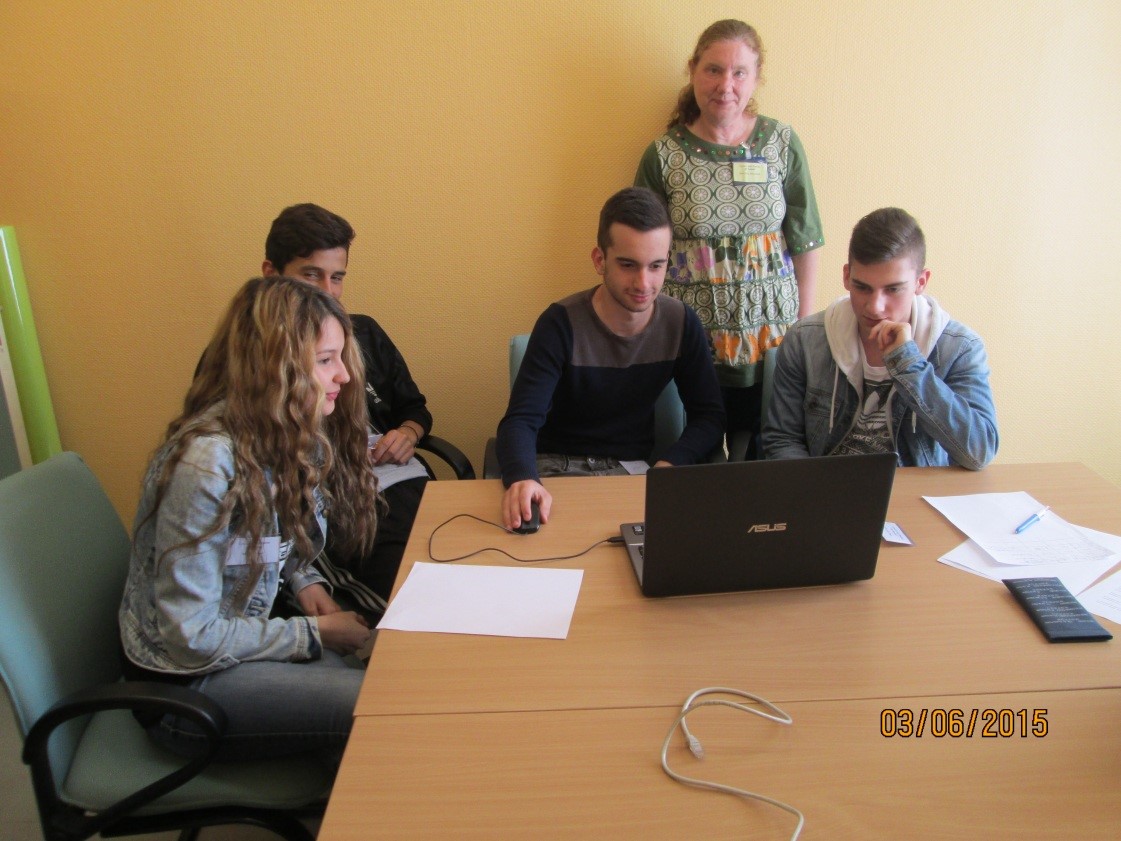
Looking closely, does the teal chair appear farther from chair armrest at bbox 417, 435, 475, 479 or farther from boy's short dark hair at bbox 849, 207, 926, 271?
boy's short dark hair at bbox 849, 207, 926, 271

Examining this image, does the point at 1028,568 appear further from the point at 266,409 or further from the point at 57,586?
the point at 57,586

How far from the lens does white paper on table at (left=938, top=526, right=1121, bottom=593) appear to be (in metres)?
1.16

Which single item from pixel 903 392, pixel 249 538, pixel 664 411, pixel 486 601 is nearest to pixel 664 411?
pixel 664 411

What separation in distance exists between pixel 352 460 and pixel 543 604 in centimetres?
63

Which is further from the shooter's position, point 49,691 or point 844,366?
point 844,366

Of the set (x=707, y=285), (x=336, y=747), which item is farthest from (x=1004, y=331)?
(x=336, y=747)

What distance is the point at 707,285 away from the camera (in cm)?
215

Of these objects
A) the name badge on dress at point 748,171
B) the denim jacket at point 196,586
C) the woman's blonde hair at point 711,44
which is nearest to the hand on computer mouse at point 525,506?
the denim jacket at point 196,586

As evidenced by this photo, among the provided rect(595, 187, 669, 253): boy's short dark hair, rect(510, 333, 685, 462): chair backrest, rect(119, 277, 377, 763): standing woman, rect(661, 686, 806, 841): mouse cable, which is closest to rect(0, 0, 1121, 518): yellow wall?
rect(510, 333, 685, 462): chair backrest

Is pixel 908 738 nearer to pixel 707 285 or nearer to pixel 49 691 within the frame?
pixel 49 691

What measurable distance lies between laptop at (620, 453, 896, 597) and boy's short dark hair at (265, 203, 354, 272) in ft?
4.11

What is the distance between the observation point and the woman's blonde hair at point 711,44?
2.01 meters

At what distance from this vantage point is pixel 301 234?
189cm

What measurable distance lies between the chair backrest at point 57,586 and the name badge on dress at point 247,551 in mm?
263
